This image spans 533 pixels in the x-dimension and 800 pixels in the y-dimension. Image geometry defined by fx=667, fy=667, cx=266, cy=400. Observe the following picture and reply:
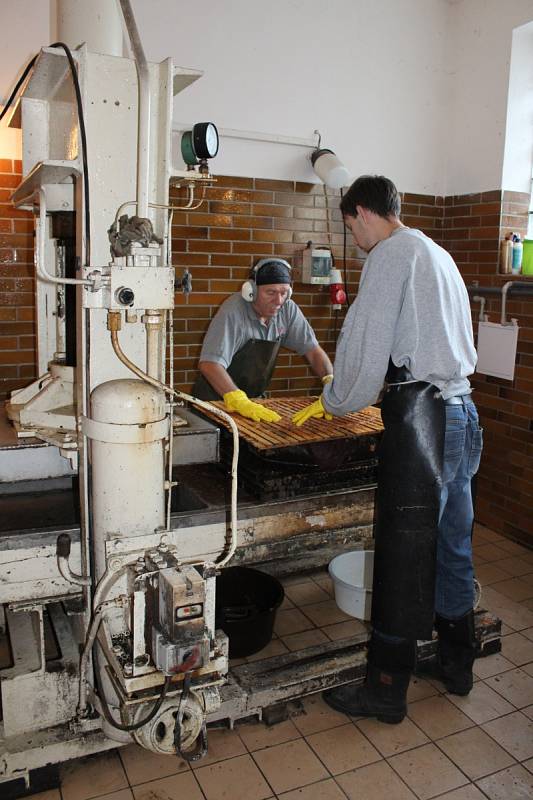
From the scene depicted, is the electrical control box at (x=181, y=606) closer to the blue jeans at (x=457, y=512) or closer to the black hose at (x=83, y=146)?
the black hose at (x=83, y=146)

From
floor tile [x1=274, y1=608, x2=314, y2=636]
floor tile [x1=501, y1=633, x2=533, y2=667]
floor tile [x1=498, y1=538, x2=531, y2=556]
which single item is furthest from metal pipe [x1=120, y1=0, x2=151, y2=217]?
floor tile [x1=498, y1=538, x2=531, y2=556]

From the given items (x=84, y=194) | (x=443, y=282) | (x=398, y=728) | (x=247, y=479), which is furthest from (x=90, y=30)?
(x=398, y=728)

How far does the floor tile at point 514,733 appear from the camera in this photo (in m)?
2.29

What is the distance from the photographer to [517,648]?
292cm

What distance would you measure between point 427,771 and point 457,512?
0.86 metres

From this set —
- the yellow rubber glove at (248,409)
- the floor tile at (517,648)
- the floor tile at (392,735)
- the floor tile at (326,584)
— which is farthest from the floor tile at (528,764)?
the yellow rubber glove at (248,409)

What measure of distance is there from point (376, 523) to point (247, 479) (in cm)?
48

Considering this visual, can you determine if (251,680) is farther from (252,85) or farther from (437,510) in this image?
(252,85)

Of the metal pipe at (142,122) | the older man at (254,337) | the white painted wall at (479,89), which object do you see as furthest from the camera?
the white painted wall at (479,89)

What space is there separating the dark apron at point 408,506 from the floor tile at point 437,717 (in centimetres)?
38

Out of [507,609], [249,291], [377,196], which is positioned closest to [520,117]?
[249,291]

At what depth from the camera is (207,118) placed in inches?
148

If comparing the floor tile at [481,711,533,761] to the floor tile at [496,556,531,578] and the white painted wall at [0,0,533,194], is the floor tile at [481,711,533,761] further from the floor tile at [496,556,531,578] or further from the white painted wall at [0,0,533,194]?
the white painted wall at [0,0,533,194]

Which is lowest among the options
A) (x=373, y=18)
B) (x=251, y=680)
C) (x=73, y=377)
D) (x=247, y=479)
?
(x=251, y=680)
